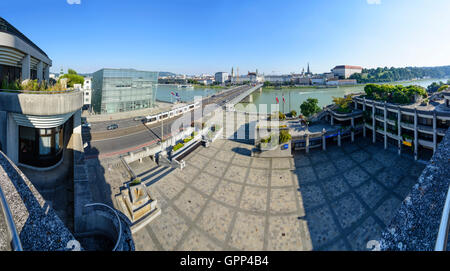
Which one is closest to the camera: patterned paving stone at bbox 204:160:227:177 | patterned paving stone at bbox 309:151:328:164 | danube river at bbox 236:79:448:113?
patterned paving stone at bbox 204:160:227:177

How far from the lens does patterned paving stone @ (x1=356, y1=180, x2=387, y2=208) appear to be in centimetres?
1332

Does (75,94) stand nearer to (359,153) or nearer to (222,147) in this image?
(222,147)

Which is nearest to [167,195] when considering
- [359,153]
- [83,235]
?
[83,235]

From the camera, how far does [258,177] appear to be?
52.9ft

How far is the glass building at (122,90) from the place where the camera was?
3247 cm

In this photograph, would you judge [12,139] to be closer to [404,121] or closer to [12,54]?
[12,54]

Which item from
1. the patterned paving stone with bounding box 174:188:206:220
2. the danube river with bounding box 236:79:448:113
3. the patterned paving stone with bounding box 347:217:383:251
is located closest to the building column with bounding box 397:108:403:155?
the patterned paving stone with bounding box 347:217:383:251

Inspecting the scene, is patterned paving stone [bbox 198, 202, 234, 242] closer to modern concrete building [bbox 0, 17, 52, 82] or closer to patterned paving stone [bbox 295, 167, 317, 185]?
patterned paving stone [bbox 295, 167, 317, 185]

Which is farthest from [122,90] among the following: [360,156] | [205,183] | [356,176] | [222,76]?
[222,76]

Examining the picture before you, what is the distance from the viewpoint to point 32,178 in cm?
1071

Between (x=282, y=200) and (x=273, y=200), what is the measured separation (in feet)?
2.08

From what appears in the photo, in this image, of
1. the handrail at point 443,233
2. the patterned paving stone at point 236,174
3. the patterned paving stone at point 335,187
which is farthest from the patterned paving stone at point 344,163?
the handrail at point 443,233

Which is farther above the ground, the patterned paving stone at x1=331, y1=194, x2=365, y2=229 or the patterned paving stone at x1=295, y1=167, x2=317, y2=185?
the patterned paving stone at x1=295, y1=167, x2=317, y2=185

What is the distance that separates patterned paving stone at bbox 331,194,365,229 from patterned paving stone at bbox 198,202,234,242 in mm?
6811
